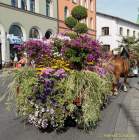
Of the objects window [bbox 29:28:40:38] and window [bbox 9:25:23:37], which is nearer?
window [bbox 9:25:23:37]

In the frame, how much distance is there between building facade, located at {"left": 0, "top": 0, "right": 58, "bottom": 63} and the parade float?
2171 cm

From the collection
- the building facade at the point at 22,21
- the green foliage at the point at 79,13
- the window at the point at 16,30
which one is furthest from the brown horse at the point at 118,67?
the green foliage at the point at 79,13

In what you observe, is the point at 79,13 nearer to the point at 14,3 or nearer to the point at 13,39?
the point at 14,3

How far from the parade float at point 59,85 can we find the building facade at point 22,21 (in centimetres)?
2171

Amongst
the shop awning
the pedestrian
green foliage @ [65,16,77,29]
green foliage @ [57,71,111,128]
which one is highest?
green foliage @ [65,16,77,29]

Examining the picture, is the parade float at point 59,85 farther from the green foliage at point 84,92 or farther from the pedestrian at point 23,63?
the pedestrian at point 23,63

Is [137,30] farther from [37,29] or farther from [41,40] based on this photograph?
[41,40]

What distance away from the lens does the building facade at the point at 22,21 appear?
32844 mm

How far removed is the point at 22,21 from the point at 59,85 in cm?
2918

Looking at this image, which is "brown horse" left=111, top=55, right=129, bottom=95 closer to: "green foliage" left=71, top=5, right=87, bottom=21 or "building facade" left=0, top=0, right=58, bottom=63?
"building facade" left=0, top=0, right=58, bottom=63

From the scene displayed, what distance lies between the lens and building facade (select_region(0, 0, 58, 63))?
32.8 meters

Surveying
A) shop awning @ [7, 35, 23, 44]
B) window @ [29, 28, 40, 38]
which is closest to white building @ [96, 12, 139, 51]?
window @ [29, 28, 40, 38]

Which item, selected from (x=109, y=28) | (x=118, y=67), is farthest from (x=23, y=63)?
(x=109, y=28)

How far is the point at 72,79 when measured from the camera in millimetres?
7594
